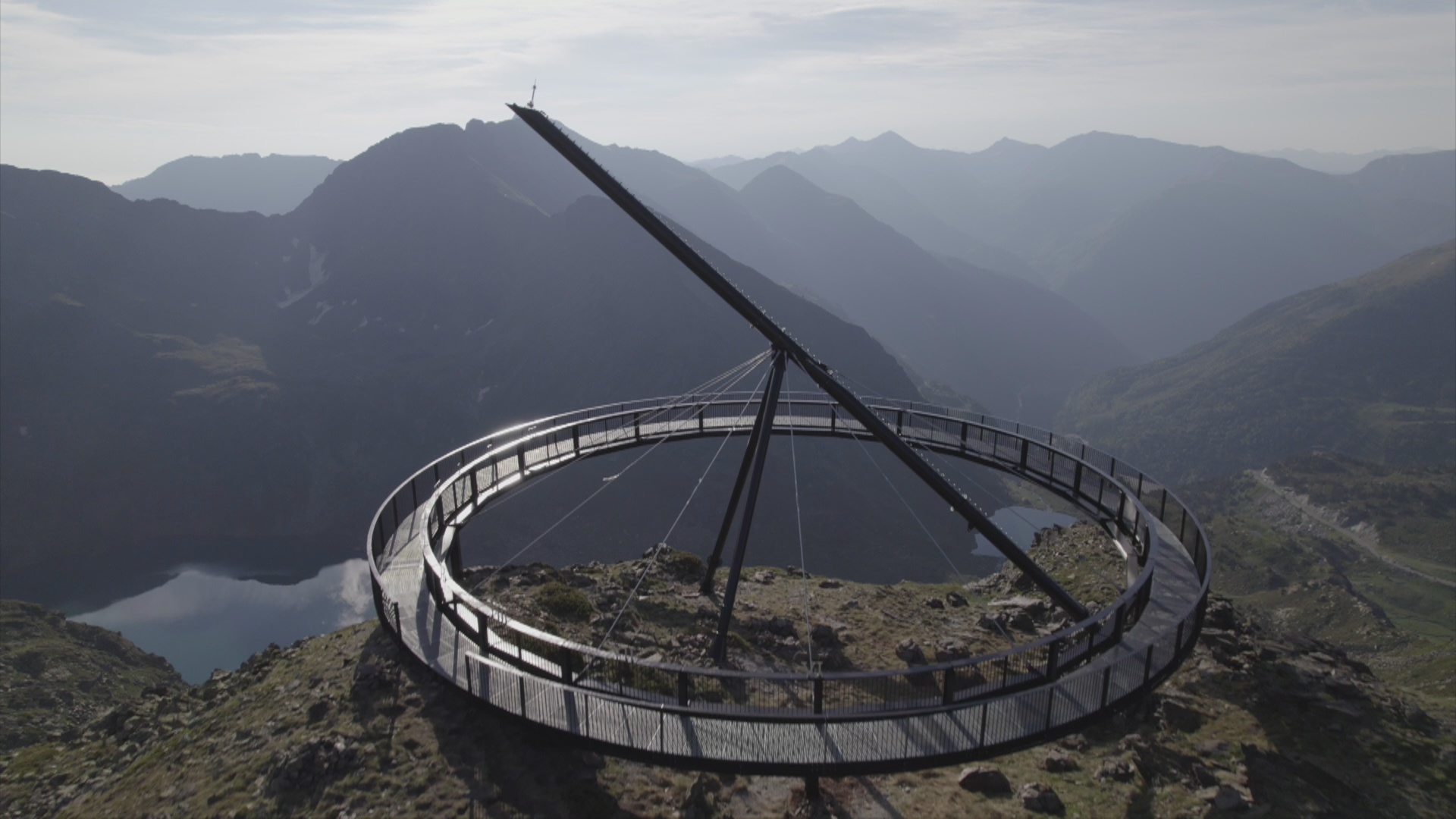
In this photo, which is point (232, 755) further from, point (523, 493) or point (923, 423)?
point (523, 493)

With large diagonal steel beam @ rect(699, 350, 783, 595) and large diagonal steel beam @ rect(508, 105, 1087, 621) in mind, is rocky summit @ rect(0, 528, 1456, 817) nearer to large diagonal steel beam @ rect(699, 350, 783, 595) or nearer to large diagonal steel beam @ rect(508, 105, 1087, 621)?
large diagonal steel beam @ rect(508, 105, 1087, 621)

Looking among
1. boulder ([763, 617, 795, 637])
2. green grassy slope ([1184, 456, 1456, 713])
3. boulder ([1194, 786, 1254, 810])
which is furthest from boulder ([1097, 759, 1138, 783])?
green grassy slope ([1184, 456, 1456, 713])

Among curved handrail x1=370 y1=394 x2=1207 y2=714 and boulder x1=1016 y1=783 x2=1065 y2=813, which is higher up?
curved handrail x1=370 y1=394 x2=1207 y2=714

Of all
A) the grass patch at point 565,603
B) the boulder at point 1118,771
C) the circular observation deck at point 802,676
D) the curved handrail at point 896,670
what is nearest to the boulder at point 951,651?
the circular observation deck at point 802,676

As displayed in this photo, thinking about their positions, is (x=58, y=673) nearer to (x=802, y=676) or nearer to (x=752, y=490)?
(x=752, y=490)

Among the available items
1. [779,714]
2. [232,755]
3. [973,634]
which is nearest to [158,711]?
[232,755]

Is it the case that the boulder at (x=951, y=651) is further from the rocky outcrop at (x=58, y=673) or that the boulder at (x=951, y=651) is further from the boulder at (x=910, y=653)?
the rocky outcrop at (x=58, y=673)
